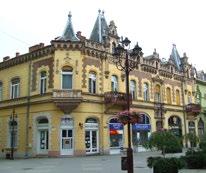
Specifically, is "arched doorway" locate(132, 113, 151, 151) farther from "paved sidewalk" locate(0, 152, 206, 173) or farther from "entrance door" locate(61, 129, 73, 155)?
"paved sidewalk" locate(0, 152, 206, 173)

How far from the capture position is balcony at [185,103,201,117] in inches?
1816

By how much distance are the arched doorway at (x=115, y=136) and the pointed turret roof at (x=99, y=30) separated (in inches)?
350

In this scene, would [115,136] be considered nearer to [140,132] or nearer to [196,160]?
[140,132]

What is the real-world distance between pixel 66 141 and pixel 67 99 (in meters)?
3.86

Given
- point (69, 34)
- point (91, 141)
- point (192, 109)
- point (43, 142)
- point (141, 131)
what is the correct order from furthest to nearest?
1. point (192, 109)
2. point (141, 131)
3. point (69, 34)
4. point (91, 141)
5. point (43, 142)

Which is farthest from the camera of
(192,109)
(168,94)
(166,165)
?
(192,109)

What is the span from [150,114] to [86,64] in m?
10.9

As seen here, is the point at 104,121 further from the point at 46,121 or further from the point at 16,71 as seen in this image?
the point at 16,71

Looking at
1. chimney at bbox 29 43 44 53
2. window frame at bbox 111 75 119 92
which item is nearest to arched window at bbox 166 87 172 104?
window frame at bbox 111 75 119 92

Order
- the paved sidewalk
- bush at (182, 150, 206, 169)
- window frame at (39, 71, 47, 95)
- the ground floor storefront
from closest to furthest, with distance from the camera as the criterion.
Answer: bush at (182, 150, 206, 169) < the paved sidewalk < the ground floor storefront < window frame at (39, 71, 47, 95)

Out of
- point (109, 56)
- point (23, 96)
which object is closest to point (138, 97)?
point (109, 56)

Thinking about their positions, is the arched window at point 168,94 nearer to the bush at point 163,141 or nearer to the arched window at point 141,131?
the arched window at point 141,131

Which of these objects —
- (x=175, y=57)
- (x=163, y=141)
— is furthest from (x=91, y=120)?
(x=175, y=57)

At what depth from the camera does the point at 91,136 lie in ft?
108
